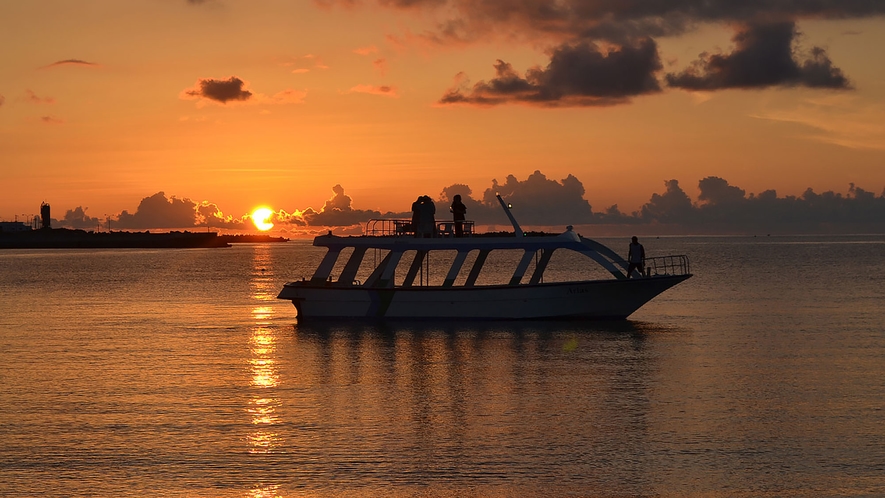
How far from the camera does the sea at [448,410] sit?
1399 cm

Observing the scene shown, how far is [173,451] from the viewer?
15680 mm

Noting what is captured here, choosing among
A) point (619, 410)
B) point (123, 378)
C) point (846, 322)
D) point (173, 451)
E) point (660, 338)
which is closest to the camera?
point (173, 451)

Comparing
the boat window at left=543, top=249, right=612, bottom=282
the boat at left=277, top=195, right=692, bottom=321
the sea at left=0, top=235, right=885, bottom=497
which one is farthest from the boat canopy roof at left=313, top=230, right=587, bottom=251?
the boat window at left=543, top=249, right=612, bottom=282

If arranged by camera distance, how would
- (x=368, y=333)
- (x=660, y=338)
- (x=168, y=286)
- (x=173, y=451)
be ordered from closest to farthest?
(x=173, y=451) < (x=660, y=338) < (x=368, y=333) < (x=168, y=286)

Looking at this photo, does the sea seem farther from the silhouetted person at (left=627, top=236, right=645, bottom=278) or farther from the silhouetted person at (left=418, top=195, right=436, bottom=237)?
the silhouetted person at (left=418, top=195, right=436, bottom=237)

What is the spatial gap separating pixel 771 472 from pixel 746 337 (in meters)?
19.7

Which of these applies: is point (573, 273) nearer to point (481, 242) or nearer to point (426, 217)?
point (426, 217)

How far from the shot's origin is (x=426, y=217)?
3816 cm

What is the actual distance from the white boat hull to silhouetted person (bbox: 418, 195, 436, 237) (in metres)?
2.53

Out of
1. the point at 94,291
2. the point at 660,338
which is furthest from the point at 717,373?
the point at 94,291

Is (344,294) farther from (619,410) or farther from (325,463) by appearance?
(325,463)

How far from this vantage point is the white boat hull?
3606 cm

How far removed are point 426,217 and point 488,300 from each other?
452cm

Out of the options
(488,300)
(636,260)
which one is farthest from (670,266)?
(488,300)
